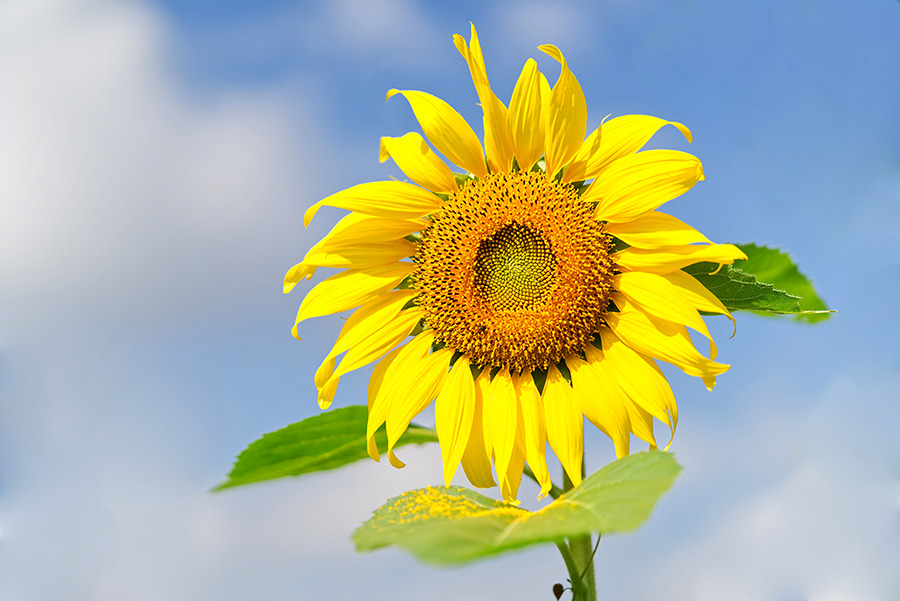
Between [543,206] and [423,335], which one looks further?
[423,335]

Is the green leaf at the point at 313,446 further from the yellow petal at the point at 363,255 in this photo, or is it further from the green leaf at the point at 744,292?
the green leaf at the point at 744,292

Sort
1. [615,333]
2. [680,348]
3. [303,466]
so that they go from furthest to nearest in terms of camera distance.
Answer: [303,466] < [615,333] < [680,348]

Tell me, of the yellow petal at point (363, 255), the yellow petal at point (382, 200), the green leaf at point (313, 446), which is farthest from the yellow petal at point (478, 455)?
the yellow petal at point (382, 200)

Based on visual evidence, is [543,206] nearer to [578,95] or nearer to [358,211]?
[578,95]

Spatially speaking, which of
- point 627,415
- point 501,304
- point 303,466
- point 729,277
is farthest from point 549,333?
point 303,466

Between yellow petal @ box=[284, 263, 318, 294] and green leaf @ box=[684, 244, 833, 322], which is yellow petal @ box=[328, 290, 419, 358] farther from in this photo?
green leaf @ box=[684, 244, 833, 322]

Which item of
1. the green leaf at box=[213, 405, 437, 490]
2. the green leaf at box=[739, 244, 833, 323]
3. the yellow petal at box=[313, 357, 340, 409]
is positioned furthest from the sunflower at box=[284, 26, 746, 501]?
the green leaf at box=[739, 244, 833, 323]

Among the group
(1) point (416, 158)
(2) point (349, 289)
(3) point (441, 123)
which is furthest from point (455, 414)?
(3) point (441, 123)
